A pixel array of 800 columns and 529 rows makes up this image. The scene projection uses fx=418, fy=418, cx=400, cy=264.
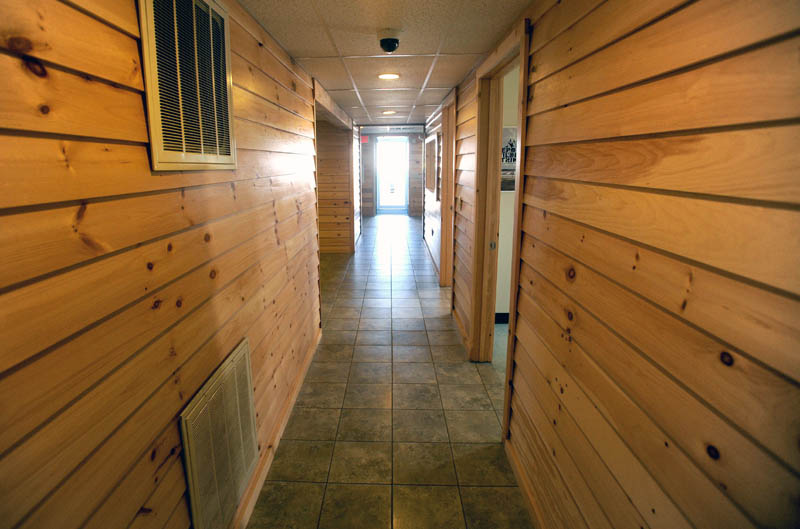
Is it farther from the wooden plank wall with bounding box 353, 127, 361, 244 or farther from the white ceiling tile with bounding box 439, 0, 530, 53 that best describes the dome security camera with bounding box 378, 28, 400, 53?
the wooden plank wall with bounding box 353, 127, 361, 244

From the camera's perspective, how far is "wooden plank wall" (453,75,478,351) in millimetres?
3641

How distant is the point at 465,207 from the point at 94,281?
3.44 meters

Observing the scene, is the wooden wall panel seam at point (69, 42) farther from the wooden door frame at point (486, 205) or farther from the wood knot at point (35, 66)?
the wooden door frame at point (486, 205)

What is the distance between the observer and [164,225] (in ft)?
4.24

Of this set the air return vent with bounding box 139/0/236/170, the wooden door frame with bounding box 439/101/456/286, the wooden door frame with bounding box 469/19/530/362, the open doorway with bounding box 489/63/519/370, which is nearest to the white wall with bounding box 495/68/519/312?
the open doorway with bounding box 489/63/519/370

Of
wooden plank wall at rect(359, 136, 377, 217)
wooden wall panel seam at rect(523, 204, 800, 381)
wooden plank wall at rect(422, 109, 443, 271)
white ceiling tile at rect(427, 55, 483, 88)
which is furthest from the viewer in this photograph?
wooden plank wall at rect(359, 136, 377, 217)

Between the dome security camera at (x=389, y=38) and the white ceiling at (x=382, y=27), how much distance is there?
4 cm

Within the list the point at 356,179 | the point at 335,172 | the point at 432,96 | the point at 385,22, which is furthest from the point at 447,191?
the point at 356,179

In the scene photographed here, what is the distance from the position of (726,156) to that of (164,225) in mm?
1444

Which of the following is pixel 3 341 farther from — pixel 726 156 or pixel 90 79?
pixel 726 156

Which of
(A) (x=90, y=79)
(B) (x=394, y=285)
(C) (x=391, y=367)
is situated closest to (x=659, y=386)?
(A) (x=90, y=79)

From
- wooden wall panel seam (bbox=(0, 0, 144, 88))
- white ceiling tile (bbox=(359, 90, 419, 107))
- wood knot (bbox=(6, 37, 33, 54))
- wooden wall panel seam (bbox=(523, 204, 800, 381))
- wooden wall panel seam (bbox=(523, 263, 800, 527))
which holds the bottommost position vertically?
wooden wall panel seam (bbox=(523, 263, 800, 527))

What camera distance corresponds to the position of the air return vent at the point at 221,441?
1.46 metres

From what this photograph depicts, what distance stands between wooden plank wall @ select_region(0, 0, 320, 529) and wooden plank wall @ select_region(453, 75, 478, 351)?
228 centimetres
